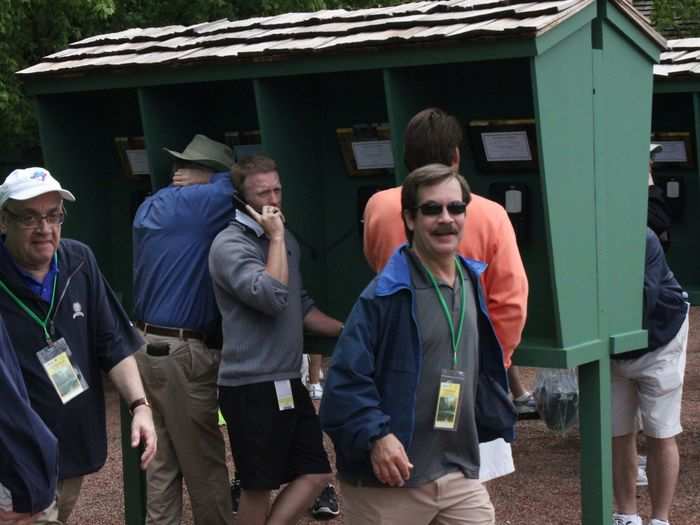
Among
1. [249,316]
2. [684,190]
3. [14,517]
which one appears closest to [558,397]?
[684,190]

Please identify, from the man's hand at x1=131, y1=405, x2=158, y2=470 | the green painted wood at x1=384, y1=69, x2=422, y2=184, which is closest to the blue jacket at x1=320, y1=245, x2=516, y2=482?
the man's hand at x1=131, y1=405, x2=158, y2=470

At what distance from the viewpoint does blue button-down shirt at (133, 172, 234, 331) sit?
6.48m

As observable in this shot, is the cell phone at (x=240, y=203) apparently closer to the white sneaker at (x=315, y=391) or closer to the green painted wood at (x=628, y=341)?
the green painted wood at (x=628, y=341)

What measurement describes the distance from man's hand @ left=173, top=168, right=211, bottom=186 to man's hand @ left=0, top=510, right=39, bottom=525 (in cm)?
318

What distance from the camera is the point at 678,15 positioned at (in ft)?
56.1

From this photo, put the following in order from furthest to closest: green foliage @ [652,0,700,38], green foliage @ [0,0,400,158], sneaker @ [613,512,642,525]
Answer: green foliage @ [652,0,700,38] < green foliage @ [0,0,400,158] < sneaker @ [613,512,642,525]

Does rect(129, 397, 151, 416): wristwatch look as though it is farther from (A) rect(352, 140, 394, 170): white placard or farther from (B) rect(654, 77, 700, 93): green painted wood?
(B) rect(654, 77, 700, 93): green painted wood

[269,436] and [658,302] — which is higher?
[658,302]

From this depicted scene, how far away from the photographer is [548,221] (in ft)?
18.5

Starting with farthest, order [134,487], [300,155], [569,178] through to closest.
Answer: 1. [134,487]
2. [300,155]
3. [569,178]

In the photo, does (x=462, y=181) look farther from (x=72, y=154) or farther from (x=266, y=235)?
(x=72, y=154)

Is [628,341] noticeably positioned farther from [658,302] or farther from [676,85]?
[676,85]

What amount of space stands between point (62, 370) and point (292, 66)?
79.7 inches

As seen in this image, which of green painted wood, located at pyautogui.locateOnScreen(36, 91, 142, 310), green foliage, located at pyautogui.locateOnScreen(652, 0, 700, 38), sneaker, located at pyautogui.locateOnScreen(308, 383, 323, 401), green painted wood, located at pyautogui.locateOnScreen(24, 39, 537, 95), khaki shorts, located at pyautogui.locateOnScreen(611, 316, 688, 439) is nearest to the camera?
green painted wood, located at pyautogui.locateOnScreen(24, 39, 537, 95)
